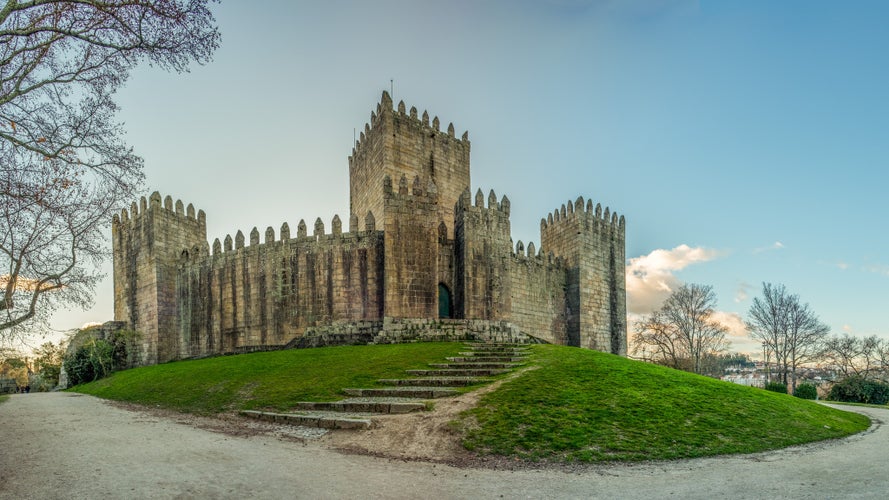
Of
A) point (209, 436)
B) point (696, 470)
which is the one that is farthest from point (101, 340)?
point (696, 470)

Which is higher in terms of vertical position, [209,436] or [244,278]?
[244,278]

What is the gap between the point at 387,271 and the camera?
71.1ft

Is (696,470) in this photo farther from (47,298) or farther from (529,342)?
(47,298)

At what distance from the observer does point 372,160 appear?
28.9 m

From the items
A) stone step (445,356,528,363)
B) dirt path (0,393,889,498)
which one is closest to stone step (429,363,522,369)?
stone step (445,356,528,363)

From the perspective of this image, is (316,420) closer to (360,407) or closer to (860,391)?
(360,407)

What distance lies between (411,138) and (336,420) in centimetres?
2103

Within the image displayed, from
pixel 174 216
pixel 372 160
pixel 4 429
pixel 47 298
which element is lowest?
pixel 4 429

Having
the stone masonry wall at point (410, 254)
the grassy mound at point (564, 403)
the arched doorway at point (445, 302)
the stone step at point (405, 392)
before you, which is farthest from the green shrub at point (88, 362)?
the stone step at point (405, 392)

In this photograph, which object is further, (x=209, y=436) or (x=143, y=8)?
(x=209, y=436)

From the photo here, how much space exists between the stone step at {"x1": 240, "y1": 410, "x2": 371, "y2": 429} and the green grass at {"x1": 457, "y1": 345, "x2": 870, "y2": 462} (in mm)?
2126

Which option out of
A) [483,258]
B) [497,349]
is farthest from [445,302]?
[497,349]

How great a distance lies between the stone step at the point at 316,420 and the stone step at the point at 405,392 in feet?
5.48

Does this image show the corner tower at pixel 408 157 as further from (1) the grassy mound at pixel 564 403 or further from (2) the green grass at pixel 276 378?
(1) the grassy mound at pixel 564 403
